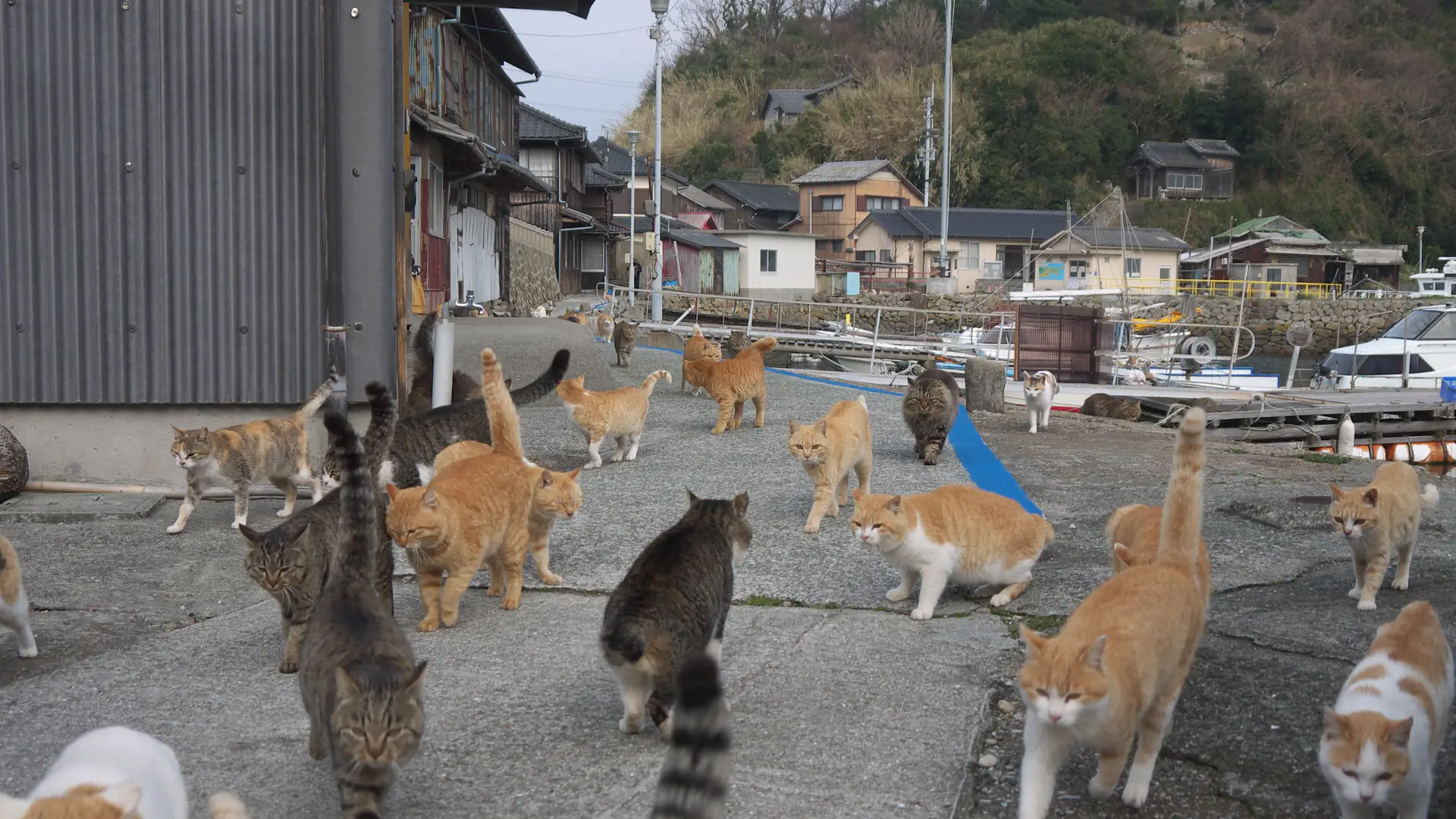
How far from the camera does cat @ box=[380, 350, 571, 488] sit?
6.43m

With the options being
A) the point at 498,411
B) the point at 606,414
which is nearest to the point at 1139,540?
the point at 498,411

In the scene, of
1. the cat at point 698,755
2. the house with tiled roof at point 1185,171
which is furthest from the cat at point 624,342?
the house with tiled roof at point 1185,171

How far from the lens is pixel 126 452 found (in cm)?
709

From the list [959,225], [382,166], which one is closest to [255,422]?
[382,166]

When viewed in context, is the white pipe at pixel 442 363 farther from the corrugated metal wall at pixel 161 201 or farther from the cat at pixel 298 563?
the cat at pixel 298 563

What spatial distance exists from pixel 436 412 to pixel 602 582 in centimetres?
212

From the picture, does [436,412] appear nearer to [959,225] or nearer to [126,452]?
[126,452]

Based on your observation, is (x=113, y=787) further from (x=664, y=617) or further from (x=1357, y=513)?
(x=1357, y=513)

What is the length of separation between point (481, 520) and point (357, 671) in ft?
6.04

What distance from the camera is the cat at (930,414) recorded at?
8.34 meters

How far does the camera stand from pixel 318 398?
6.85m

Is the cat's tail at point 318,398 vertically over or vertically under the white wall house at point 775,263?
under

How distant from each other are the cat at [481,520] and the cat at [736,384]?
13.9 ft

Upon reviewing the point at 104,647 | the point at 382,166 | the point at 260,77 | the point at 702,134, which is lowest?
the point at 104,647
